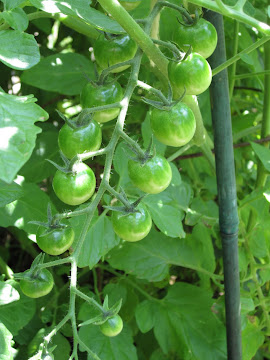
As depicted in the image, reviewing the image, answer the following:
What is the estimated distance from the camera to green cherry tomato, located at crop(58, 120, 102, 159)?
1.90ft

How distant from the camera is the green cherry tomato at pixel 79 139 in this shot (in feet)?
1.90

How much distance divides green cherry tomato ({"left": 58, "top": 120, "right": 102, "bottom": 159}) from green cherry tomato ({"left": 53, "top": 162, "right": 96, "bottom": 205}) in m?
0.03

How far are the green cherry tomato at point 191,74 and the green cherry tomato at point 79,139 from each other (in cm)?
12

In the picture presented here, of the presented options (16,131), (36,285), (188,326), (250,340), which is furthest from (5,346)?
(250,340)

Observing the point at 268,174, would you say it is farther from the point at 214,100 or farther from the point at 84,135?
the point at 84,135

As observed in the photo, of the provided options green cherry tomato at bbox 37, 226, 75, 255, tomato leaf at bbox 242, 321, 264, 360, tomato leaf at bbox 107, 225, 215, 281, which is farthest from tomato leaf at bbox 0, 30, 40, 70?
tomato leaf at bbox 242, 321, 264, 360

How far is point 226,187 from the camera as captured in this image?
3.06 feet

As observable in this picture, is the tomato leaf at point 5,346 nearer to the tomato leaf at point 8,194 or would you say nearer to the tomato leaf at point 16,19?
the tomato leaf at point 8,194

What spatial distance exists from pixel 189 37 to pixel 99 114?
0.55ft

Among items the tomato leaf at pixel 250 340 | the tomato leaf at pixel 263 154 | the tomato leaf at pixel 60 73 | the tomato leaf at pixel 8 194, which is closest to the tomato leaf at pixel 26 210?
the tomato leaf at pixel 8 194

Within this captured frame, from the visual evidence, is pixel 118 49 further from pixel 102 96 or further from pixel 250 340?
pixel 250 340

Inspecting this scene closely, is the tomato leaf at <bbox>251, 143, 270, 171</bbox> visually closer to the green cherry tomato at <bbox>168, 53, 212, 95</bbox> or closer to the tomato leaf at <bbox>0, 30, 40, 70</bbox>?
the green cherry tomato at <bbox>168, 53, 212, 95</bbox>

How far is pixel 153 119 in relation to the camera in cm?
60

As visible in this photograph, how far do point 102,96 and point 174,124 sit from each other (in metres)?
0.12
